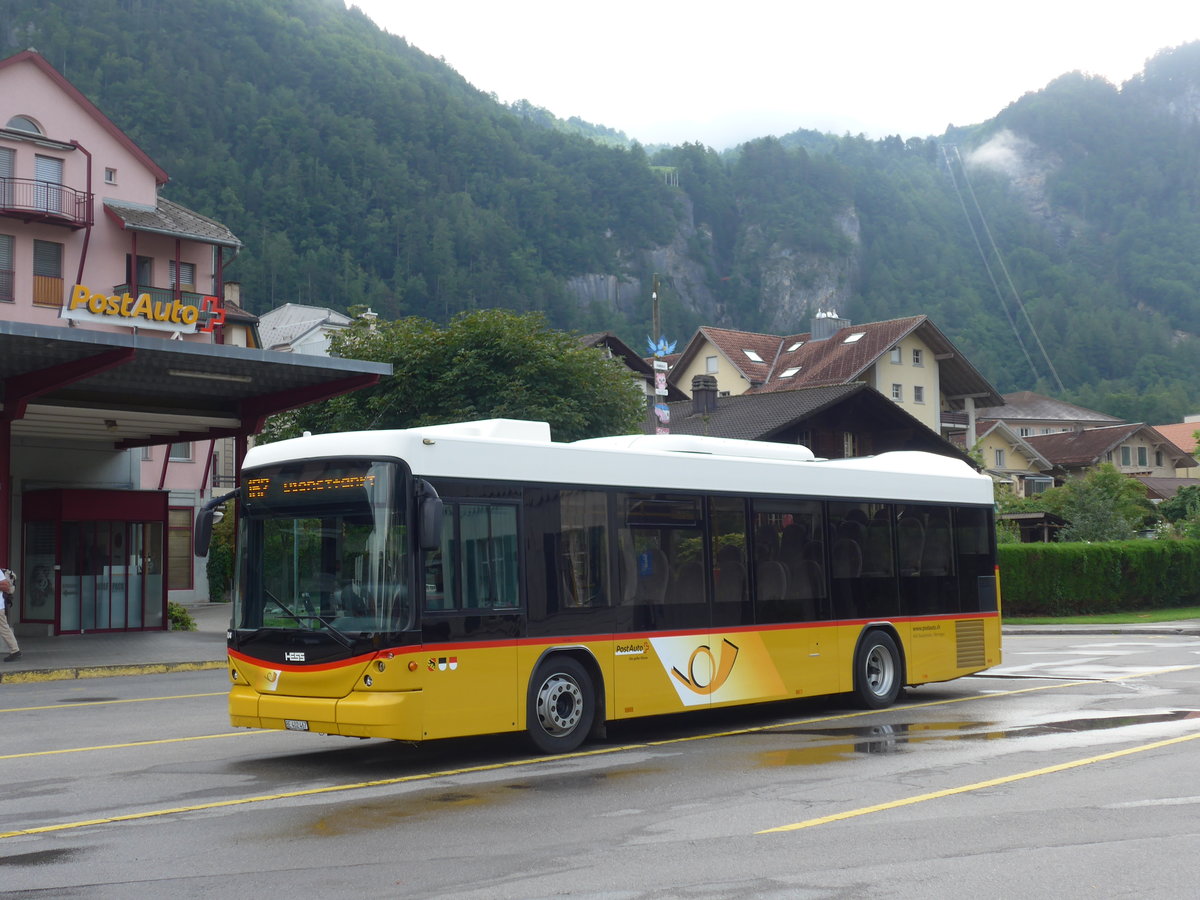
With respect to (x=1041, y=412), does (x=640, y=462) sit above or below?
below

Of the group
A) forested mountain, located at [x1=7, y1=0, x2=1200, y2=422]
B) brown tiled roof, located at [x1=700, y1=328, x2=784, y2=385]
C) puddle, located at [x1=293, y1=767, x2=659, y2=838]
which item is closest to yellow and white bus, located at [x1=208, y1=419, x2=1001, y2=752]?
puddle, located at [x1=293, y1=767, x2=659, y2=838]

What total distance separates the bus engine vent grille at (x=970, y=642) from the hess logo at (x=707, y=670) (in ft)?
13.7

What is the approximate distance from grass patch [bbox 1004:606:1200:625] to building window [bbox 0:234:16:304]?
29.7 m

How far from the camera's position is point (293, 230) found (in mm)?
126000

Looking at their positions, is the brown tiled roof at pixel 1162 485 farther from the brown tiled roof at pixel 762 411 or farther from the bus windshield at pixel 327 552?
the bus windshield at pixel 327 552

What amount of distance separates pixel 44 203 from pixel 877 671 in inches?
1296

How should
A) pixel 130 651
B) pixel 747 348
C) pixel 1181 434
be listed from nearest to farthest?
pixel 130 651, pixel 747 348, pixel 1181 434

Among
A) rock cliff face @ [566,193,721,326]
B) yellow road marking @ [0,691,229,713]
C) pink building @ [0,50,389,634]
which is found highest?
rock cliff face @ [566,193,721,326]

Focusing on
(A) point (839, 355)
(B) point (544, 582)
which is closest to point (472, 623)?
(B) point (544, 582)

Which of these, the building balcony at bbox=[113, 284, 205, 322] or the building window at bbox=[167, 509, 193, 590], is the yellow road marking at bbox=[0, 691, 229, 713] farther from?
the building window at bbox=[167, 509, 193, 590]

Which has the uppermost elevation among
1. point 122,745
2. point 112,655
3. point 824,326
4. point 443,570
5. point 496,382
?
point 824,326

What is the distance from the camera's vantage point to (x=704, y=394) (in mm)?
58156

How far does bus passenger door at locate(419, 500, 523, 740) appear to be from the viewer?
418 inches

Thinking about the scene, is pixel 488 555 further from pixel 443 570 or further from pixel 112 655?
pixel 112 655
